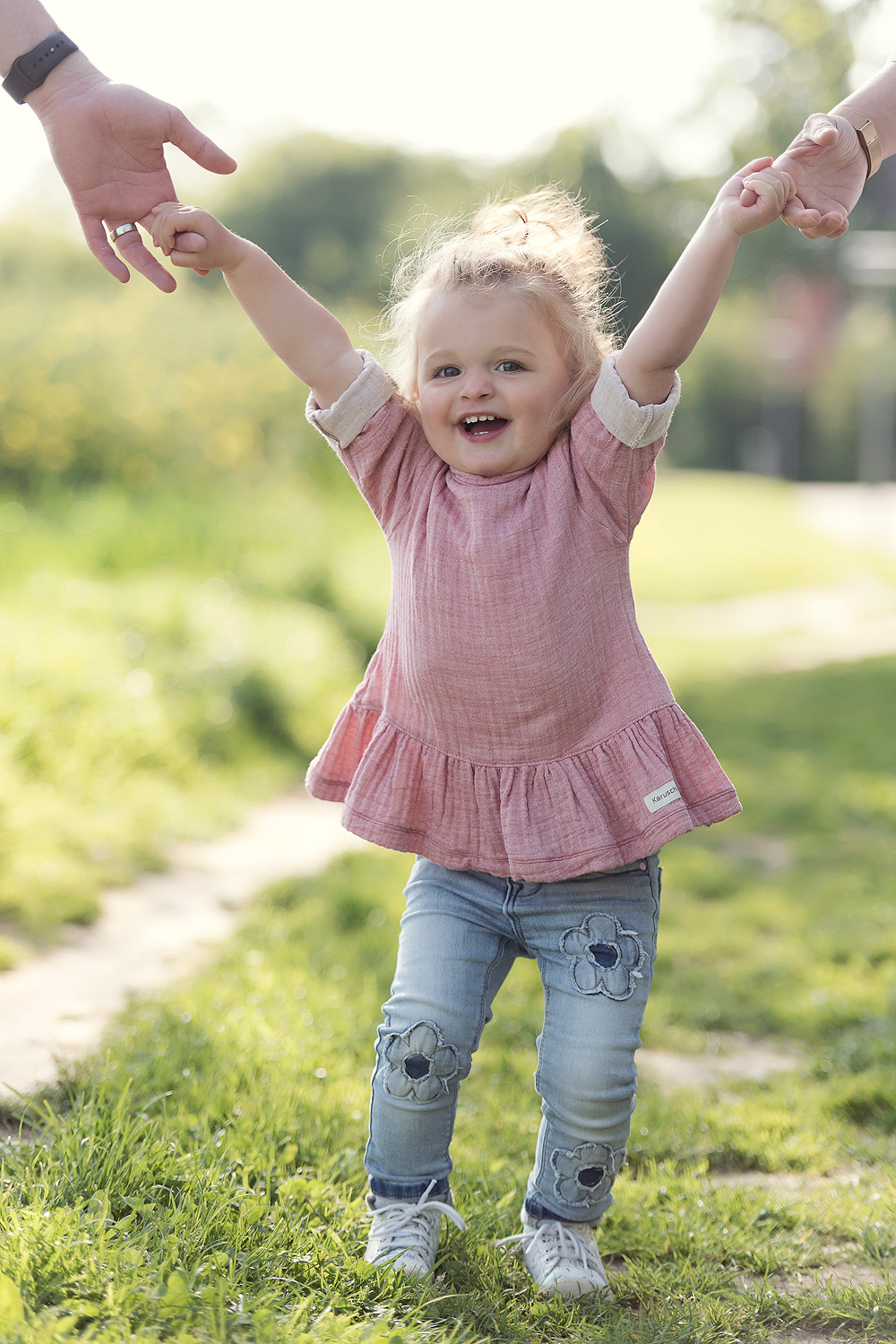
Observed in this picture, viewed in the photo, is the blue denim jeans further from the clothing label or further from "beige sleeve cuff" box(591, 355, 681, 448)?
"beige sleeve cuff" box(591, 355, 681, 448)

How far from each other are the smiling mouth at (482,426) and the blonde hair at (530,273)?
0.10 m

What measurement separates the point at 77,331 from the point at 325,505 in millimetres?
2155

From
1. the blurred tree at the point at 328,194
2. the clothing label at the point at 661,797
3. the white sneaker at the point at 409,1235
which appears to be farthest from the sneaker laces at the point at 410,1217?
the blurred tree at the point at 328,194

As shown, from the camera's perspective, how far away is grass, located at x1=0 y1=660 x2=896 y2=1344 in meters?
1.75

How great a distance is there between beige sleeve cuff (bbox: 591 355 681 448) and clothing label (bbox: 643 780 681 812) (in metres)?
0.54

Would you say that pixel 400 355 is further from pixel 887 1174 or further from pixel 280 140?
pixel 280 140

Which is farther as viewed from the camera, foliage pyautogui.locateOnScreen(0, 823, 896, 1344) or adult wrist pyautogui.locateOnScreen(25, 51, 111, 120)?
adult wrist pyautogui.locateOnScreen(25, 51, 111, 120)

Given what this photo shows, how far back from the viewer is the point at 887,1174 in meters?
2.43

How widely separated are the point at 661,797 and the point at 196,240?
3.77ft

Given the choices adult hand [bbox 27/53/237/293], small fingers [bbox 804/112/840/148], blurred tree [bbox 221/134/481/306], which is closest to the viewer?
small fingers [bbox 804/112/840/148]

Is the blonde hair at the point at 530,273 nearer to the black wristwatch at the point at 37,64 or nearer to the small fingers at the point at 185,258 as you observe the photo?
the small fingers at the point at 185,258

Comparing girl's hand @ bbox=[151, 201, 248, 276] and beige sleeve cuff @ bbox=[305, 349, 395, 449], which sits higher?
girl's hand @ bbox=[151, 201, 248, 276]

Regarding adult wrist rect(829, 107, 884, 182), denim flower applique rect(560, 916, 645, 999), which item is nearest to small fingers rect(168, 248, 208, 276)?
adult wrist rect(829, 107, 884, 182)

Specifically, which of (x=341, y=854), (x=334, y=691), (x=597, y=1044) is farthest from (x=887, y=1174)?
(x=334, y=691)
